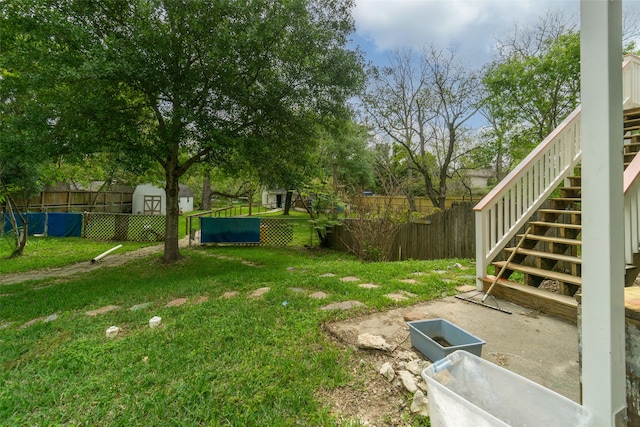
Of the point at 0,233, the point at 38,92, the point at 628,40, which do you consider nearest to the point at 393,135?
the point at 628,40

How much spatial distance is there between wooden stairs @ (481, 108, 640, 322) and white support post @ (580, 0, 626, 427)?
2.13 m

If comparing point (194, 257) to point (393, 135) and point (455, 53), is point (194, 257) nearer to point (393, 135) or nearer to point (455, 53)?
point (393, 135)

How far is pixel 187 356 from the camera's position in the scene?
2385mm

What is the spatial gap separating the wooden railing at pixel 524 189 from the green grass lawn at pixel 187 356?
0.77 meters

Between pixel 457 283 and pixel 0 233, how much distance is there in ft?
40.6

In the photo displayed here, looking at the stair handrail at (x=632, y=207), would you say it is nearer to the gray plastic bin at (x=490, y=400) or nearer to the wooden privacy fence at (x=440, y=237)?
the gray plastic bin at (x=490, y=400)

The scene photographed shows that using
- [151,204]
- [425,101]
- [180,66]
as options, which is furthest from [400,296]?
[151,204]

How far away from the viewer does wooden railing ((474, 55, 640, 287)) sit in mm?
3758

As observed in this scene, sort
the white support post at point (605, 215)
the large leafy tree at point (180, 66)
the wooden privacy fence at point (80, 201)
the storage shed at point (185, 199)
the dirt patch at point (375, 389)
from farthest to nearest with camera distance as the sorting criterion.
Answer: the storage shed at point (185, 199) → the wooden privacy fence at point (80, 201) → the large leafy tree at point (180, 66) → the dirt patch at point (375, 389) → the white support post at point (605, 215)

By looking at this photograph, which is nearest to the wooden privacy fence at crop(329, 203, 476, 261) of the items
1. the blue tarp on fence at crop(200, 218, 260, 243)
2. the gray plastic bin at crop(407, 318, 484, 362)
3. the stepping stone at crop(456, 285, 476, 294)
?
the stepping stone at crop(456, 285, 476, 294)

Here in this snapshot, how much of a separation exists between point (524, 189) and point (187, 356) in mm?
4153

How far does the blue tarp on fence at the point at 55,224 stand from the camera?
446 inches

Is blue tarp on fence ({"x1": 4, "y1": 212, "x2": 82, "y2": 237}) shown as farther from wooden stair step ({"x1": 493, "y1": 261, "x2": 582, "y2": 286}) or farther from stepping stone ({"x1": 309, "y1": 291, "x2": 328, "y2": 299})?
wooden stair step ({"x1": 493, "y1": 261, "x2": 582, "y2": 286})

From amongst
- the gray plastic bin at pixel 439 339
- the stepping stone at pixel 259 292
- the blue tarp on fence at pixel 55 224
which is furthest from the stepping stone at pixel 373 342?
the blue tarp on fence at pixel 55 224
